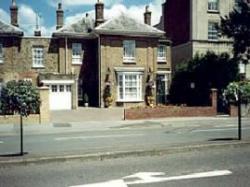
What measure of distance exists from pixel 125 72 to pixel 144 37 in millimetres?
3706

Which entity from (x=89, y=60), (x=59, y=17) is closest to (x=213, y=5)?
(x=89, y=60)

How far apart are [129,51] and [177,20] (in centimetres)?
1004

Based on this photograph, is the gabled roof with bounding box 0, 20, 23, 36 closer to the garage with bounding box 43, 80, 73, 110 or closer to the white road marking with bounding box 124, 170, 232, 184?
the garage with bounding box 43, 80, 73, 110

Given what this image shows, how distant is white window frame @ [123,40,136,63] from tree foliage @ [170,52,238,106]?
4.59 m

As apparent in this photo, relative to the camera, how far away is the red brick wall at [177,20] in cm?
4528

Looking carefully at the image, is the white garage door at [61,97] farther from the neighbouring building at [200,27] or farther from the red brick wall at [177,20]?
the red brick wall at [177,20]

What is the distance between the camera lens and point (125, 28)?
39719 millimetres

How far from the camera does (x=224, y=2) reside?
45.2 m

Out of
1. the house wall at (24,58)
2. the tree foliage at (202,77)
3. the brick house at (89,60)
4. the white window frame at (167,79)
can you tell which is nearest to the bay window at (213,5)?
the brick house at (89,60)

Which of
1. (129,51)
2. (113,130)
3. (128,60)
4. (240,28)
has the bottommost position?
(113,130)

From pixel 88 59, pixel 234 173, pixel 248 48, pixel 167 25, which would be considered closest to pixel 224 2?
pixel 167 25

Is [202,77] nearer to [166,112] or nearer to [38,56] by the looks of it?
[166,112]

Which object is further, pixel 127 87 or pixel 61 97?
pixel 127 87

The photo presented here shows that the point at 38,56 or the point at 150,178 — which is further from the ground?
the point at 38,56
